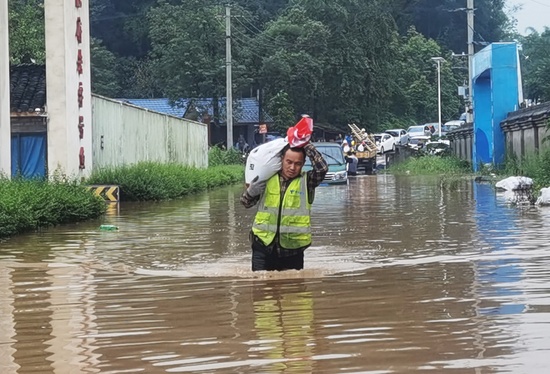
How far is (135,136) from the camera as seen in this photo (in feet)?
104

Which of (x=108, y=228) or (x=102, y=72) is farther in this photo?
(x=102, y=72)

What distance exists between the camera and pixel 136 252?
518 inches

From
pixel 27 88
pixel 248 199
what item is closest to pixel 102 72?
pixel 27 88

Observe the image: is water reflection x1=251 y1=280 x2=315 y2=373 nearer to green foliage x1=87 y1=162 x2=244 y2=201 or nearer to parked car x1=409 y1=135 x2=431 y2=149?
green foliage x1=87 y1=162 x2=244 y2=201

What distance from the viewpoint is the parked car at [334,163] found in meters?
35.6

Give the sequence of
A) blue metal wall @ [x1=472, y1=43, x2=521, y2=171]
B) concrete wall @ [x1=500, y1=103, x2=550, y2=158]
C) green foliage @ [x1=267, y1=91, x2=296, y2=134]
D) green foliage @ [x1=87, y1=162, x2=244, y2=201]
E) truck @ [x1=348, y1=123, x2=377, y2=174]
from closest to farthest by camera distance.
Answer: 1. green foliage @ [x1=87, y1=162, x2=244, y2=201]
2. concrete wall @ [x1=500, y1=103, x2=550, y2=158]
3. blue metal wall @ [x1=472, y1=43, x2=521, y2=171]
4. truck @ [x1=348, y1=123, x2=377, y2=174]
5. green foliage @ [x1=267, y1=91, x2=296, y2=134]

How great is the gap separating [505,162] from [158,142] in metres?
12.2

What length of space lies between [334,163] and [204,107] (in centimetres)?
2698

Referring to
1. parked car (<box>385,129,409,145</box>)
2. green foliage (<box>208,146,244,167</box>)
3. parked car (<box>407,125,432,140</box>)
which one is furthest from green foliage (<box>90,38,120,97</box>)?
parked car (<box>407,125,432,140</box>)

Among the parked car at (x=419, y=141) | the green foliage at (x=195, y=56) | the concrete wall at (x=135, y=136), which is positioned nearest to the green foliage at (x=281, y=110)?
the green foliage at (x=195, y=56)

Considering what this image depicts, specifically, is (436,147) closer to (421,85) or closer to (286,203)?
(421,85)

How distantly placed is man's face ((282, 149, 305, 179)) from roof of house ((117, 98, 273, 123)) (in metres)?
52.8

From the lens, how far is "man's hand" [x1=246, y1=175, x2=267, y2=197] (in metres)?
9.20

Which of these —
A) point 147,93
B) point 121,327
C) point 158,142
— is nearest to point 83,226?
point 121,327
